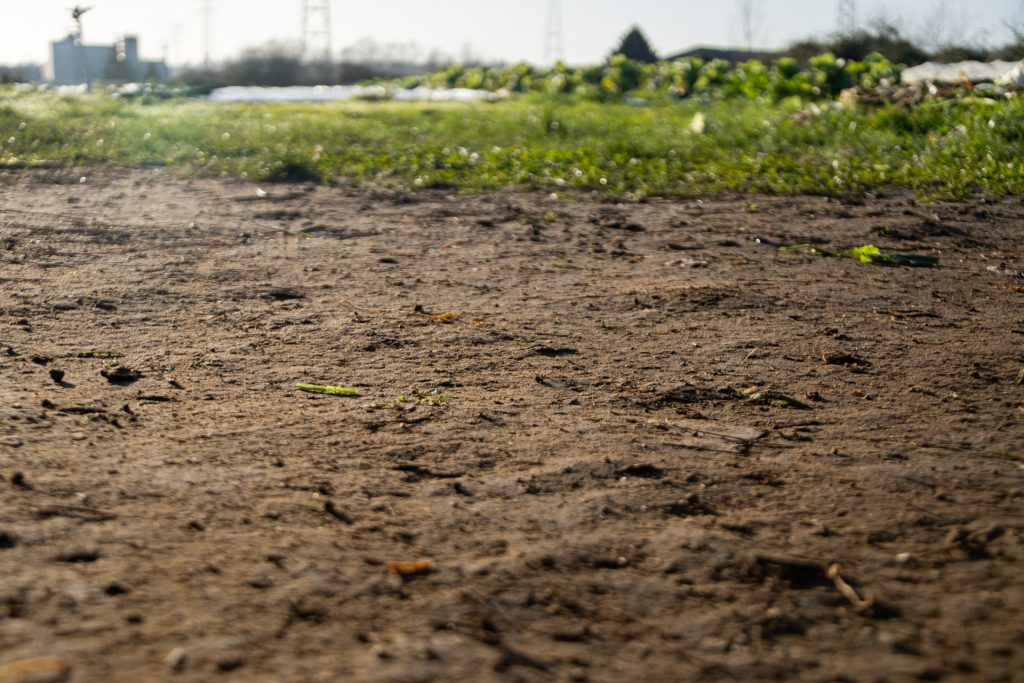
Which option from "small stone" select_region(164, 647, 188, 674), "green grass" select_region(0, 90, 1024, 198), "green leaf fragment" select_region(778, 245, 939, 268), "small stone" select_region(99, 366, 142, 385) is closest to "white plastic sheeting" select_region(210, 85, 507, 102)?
"green grass" select_region(0, 90, 1024, 198)

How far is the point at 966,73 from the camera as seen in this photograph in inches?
475

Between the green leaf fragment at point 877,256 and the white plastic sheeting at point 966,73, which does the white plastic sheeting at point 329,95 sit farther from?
the green leaf fragment at point 877,256

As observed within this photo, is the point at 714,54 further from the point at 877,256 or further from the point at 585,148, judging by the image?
the point at 877,256

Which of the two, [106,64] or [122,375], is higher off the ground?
[106,64]

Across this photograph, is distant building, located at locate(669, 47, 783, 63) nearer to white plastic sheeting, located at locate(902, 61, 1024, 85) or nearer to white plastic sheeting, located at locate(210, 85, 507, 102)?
white plastic sheeting, located at locate(210, 85, 507, 102)

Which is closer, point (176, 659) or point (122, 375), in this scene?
point (176, 659)

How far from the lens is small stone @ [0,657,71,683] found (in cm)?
165

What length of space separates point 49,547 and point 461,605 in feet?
2.72

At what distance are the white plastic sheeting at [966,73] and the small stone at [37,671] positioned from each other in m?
10.5

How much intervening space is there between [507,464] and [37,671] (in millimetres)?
1266

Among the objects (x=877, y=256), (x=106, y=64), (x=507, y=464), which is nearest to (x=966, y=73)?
(x=877, y=256)

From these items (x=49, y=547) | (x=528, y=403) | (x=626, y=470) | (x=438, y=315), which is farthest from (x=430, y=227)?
(x=49, y=547)

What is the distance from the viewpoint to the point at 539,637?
1.87 metres

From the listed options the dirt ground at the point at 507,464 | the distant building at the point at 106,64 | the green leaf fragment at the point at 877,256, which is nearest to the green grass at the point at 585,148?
the green leaf fragment at the point at 877,256
